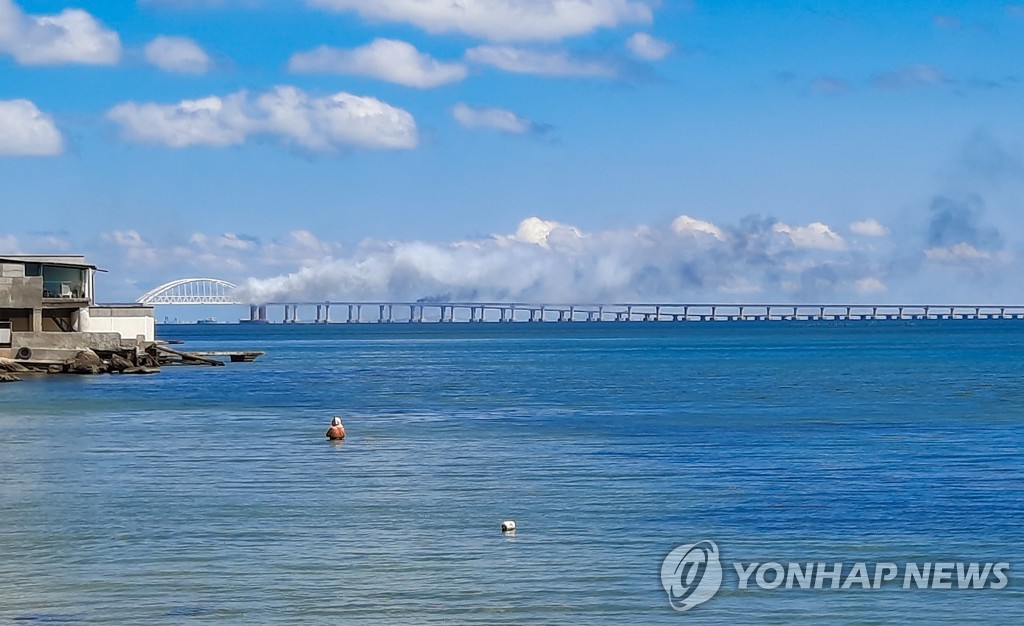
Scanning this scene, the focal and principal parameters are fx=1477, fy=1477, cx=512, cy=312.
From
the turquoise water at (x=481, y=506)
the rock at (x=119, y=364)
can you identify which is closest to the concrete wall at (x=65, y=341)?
the rock at (x=119, y=364)

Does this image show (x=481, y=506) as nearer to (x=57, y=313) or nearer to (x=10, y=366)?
(x=10, y=366)

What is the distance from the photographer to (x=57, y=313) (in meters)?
83.2

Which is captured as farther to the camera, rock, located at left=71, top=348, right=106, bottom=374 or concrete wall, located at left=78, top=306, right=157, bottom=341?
concrete wall, located at left=78, top=306, right=157, bottom=341

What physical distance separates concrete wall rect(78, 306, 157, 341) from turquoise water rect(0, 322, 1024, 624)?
3328 centimetres

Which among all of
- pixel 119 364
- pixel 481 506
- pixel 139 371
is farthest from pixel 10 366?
A: pixel 481 506

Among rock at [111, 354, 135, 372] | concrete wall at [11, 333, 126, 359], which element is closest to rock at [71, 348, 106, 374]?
concrete wall at [11, 333, 126, 359]

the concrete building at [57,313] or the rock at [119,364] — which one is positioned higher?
the concrete building at [57,313]

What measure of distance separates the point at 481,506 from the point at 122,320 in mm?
69696

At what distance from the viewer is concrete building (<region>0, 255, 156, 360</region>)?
245ft

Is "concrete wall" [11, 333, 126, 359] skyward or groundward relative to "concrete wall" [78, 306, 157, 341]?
groundward

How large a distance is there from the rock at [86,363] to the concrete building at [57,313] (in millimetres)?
868

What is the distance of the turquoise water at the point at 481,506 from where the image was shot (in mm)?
17828

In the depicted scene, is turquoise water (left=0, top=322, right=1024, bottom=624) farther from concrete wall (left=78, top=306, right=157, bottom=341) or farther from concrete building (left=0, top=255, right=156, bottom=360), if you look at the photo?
concrete wall (left=78, top=306, right=157, bottom=341)

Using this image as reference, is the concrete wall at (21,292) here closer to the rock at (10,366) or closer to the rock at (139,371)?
the rock at (10,366)
